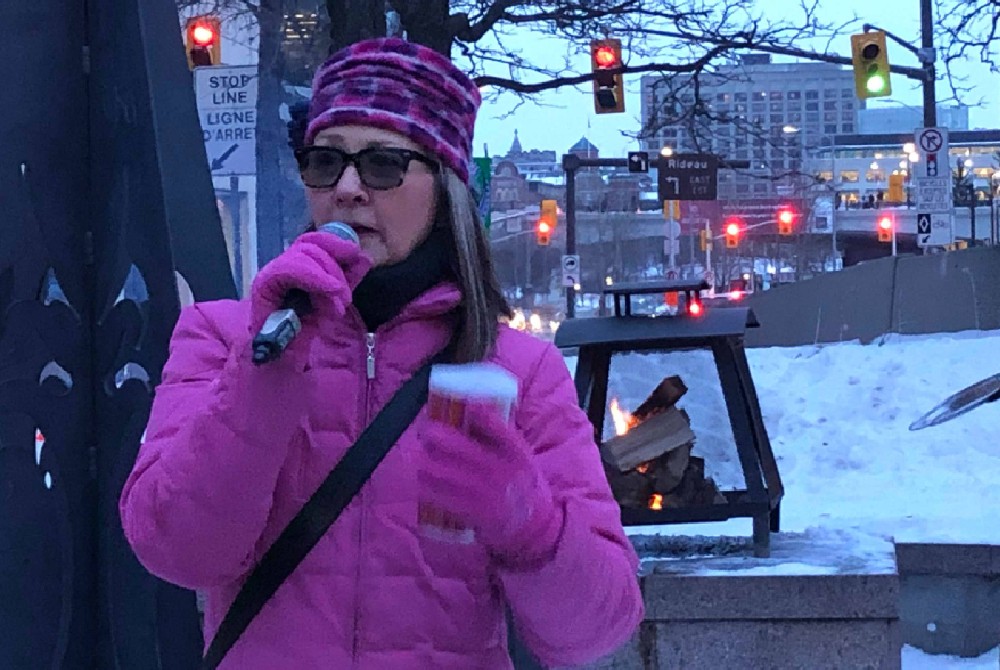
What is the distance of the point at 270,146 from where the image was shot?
983 centimetres

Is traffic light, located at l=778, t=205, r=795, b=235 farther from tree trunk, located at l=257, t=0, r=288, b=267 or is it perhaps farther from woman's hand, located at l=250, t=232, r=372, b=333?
woman's hand, located at l=250, t=232, r=372, b=333

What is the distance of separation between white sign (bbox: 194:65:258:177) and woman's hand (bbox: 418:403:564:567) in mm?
8539

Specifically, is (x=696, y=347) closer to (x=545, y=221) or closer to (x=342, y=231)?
(x=342, y=231)

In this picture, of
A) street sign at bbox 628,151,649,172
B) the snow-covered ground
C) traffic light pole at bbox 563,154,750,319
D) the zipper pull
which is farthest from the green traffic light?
the zipper pull

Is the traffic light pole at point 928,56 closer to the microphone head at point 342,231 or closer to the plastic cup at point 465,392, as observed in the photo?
the microphone head at point 342,231

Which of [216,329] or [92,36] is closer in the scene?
[216,329]

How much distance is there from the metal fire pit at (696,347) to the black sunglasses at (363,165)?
100 inches

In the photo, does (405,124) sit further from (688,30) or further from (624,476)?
(688,30)

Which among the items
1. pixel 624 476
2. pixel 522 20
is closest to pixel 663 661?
pixel 624 476

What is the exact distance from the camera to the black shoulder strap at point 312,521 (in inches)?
66.2

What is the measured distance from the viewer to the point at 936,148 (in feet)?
59.2

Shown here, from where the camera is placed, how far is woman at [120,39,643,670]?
1521 mm

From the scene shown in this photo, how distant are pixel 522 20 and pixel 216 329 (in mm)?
10810

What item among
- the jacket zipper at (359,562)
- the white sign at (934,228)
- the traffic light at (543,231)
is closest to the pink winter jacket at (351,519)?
the jacket zipper at (359,562)
